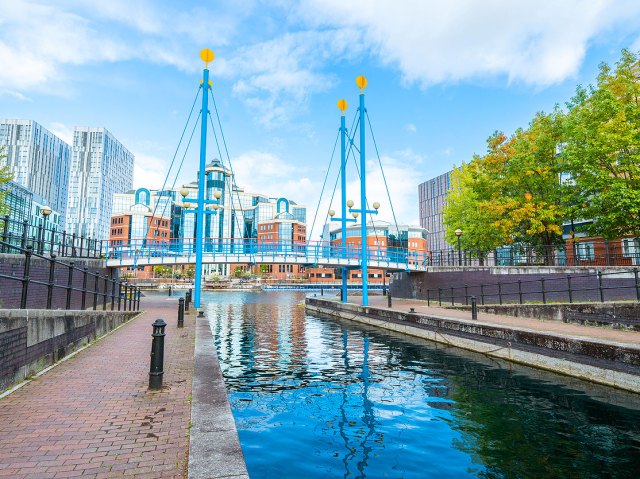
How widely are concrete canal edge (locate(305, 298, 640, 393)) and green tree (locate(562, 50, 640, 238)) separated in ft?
44.9

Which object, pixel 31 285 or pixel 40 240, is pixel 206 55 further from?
pixel 31 285

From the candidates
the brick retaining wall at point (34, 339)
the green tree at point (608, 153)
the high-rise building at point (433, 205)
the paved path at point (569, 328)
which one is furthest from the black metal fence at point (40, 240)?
the high-rise building at point (433, 205)

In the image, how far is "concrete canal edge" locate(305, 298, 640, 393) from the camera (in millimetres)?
7719

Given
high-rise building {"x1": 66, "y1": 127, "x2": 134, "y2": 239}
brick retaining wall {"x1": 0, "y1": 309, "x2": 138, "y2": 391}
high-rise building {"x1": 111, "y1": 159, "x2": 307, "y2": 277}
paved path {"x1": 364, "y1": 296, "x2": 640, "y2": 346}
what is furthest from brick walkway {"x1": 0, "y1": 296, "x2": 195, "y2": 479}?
high-rise building {"x1": 66, "y1": 127, "x2": 134, "y2": 239}

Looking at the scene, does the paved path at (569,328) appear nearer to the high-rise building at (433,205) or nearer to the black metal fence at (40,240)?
the black metal fence at (40,240)

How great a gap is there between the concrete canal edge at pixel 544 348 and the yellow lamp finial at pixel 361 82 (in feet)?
54.6

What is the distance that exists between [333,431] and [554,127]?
27430 millimetres

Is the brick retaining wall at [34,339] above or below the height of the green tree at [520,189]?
below

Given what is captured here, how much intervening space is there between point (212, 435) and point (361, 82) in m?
25.9

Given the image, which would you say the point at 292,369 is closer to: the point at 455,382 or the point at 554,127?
the point at 455,382

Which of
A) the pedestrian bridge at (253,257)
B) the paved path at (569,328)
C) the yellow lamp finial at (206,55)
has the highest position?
the yellow lamp finial at (206,55)

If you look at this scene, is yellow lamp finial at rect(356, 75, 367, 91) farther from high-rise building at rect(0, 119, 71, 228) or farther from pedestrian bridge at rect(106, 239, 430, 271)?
high-rise building at rect(0, 119, 71, 228)

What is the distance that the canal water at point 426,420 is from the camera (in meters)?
4.61

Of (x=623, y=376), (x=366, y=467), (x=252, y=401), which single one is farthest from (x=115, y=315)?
(x=623, y=376)
